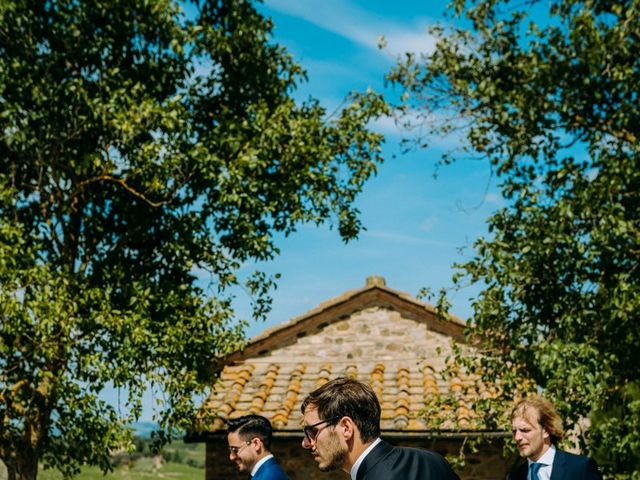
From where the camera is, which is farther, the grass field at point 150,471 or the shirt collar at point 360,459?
Result: the grass field at point 150,471

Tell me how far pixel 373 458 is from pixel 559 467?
9.58 feet

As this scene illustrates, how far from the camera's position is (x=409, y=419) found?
12.8 meters

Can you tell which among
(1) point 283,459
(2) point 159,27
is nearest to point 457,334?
(1) point 283,459

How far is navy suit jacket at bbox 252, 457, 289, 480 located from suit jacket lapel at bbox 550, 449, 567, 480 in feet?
6.24

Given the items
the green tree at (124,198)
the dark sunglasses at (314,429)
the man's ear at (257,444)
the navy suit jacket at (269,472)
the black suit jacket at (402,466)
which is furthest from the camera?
the green tree at (124,198)

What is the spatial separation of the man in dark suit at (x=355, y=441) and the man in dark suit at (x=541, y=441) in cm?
257

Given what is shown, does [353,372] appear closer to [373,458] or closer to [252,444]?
[252,444]

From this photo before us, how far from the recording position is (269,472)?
5734mm

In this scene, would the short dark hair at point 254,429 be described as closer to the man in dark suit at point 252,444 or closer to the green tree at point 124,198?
the man in dark suit at point 252,444

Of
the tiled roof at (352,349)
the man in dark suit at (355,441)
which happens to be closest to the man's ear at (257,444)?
the man in dark suit at (355,441)

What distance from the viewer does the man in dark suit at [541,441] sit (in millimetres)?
5828

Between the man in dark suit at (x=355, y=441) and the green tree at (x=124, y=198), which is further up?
the green tree at (x=124, y=198)

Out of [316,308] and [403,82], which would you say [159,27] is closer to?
[403,82]

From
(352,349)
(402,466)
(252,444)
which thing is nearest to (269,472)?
(252,444)
